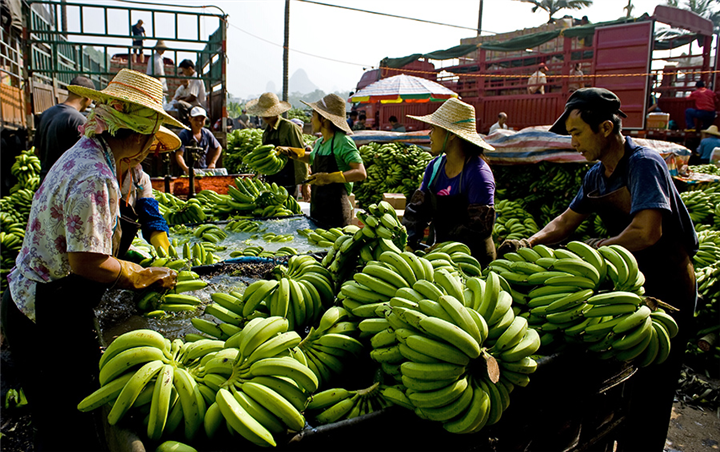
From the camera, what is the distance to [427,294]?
5.16 feet

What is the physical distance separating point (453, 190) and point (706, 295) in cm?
287

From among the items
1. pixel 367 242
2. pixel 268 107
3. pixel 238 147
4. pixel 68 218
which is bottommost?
pixel 367 242

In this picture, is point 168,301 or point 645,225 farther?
point 645,225

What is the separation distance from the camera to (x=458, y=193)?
3.55m

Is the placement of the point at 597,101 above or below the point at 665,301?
above

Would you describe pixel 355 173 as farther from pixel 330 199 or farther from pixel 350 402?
pixel 350 402

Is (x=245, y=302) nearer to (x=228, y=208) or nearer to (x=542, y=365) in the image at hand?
(x=542, y=365)

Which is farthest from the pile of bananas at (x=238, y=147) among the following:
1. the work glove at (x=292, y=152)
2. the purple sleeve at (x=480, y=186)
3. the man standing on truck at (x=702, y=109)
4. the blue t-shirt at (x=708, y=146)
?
the man standing on truck at (x=702, y=109)

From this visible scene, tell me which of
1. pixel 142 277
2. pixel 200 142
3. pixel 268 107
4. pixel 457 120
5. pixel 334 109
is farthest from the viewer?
pixel 200 142

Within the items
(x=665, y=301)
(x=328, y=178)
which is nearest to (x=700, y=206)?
(x=665, y=301)

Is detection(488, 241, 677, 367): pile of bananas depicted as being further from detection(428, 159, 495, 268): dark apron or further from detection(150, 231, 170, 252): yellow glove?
detection(150, 231, 170, 252): yellow glove

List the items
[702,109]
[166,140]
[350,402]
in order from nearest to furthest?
[350,402], [166,140], [702,109]

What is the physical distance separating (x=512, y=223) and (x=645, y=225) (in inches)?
153

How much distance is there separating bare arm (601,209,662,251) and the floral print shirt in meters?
2.57
